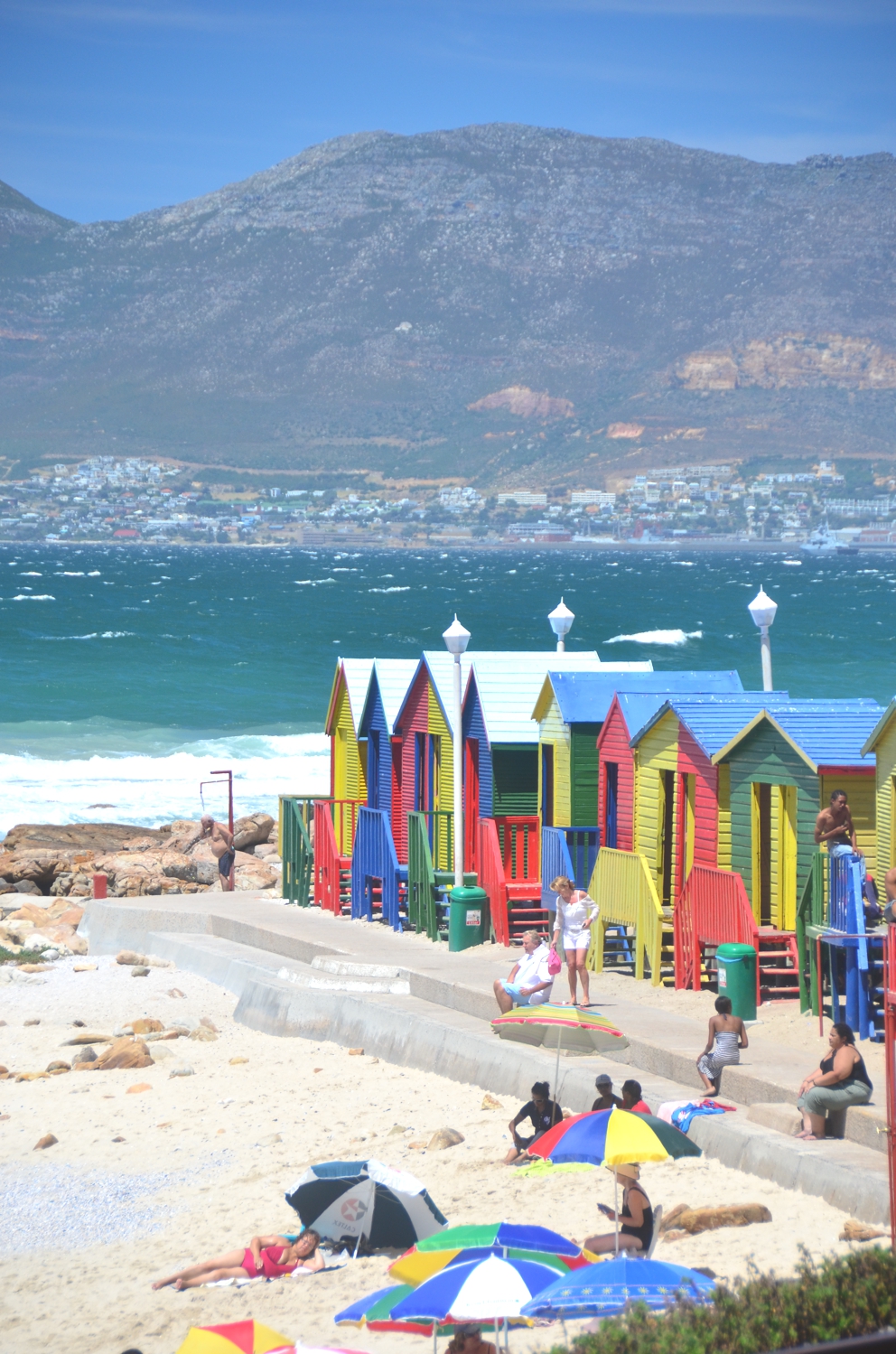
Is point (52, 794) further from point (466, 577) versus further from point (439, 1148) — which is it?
point (466, 577)

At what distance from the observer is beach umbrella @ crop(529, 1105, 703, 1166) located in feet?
31.8

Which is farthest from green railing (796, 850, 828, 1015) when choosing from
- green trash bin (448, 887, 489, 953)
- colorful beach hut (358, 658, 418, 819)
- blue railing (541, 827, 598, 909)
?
colorful beach hut (358, 658, 418, 819)

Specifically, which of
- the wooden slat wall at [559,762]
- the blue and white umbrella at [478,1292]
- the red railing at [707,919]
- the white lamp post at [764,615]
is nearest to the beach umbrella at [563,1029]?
the red railing at [707,919]

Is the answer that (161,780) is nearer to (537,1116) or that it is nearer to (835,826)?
(835,826)

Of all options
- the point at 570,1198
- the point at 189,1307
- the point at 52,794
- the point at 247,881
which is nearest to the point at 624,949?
the point at 570,1198

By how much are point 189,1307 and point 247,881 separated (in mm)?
16634

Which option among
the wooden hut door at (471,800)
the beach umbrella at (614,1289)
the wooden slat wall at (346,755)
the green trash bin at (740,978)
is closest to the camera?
the beach umbrella at (614,1289)

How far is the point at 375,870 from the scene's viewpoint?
2036 centimetres

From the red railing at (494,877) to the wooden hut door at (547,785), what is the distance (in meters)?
0.54

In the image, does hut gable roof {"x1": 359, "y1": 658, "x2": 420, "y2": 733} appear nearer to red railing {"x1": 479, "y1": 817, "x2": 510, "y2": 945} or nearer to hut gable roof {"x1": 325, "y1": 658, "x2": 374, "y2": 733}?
hut gable roof {"x1": 325, "y1": 658, "x2": 374, "y2": 733}

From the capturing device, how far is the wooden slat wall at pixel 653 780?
16.5m

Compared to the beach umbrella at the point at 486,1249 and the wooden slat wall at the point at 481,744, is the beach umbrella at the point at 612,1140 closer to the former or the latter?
the beach umbrella at the point at 486,1249

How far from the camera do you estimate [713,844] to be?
15.7 metres

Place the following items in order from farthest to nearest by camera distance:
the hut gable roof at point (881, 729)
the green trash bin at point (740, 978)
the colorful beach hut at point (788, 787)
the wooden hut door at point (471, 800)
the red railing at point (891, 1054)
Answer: the wooden hut door at point (471, 800)
the colorful beach hut at point (788, 787)
the green trash bin at point (740, 978)
the hut gable roof at point (881, 729)
the red railing at point (891, 1054)
